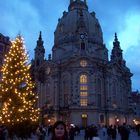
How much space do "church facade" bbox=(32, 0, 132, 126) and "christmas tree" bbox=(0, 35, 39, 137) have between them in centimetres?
5307

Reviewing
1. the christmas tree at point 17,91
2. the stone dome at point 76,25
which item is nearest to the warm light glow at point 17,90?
the christmas tree at point 17,91

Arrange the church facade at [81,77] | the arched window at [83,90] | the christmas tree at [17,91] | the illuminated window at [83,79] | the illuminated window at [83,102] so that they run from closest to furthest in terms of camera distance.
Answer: the christmas tree at [17,91] < the illuminated window at [83,102] < the arched window at [83,90] < the church facade at [81,77] < the illuminated window at [83,79]

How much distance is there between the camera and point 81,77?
85.3m

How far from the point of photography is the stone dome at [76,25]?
97.4 m

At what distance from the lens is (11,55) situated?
97.7 feet

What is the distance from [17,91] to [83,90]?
56063mm

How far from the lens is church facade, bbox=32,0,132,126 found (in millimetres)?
84062

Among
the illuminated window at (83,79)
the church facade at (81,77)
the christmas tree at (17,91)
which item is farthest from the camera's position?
the illuminated window at (83,79)

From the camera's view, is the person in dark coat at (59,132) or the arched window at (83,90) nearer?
the person in dark coat at (59,132)

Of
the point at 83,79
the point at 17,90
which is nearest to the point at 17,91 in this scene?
the point at 17,90

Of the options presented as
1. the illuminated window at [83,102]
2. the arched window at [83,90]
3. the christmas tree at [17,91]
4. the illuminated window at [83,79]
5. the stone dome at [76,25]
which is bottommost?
the christmas tree at [17,91]

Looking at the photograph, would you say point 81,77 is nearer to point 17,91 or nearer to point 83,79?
point 83,79

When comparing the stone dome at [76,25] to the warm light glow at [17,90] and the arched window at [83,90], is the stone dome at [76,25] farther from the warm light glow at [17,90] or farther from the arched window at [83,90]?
the warm light glow at [17,90]

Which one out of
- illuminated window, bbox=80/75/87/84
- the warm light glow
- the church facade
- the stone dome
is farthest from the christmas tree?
the stone dome
